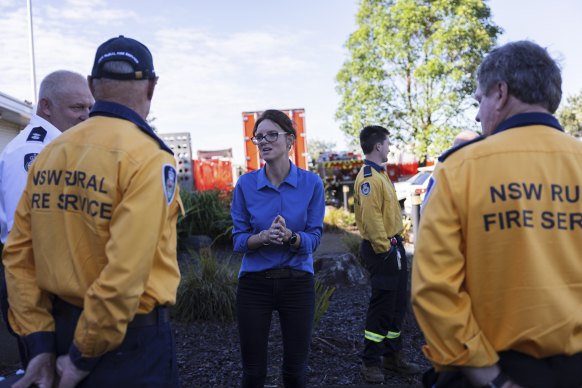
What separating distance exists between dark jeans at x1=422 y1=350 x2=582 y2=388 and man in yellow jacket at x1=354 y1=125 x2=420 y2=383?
2649 millimetres

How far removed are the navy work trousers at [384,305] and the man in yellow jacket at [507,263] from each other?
8.58 feet

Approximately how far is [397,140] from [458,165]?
25.0m

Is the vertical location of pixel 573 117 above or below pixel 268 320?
above

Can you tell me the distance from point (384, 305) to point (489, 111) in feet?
9.19

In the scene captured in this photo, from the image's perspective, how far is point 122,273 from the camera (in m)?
1.72

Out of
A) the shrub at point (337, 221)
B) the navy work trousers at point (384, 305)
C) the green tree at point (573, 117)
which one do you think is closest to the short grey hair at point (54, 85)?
the navy work trousers at point (384, 305)

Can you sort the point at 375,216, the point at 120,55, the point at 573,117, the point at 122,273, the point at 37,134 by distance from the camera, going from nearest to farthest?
the point at 122,273
the point at 120,55
the point at 37,134
the point at 375,216
the point at 573,117

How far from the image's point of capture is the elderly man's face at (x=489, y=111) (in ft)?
6.46

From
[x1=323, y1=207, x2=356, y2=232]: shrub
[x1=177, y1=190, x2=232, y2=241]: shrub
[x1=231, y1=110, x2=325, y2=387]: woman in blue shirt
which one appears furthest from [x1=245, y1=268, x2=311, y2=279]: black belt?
[x1=323, y1=207, x2=356, y2=232]: shrub

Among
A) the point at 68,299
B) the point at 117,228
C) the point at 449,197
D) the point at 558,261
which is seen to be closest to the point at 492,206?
the point at 449,197

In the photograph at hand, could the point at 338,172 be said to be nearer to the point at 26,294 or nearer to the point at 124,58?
the point at 124,58

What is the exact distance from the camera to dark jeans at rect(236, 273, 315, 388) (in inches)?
129

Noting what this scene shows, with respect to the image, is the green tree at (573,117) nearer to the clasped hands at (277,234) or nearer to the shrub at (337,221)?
the shrub at (337,221)

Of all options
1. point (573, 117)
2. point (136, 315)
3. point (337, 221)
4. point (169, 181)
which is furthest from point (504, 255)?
point (573, 117)
